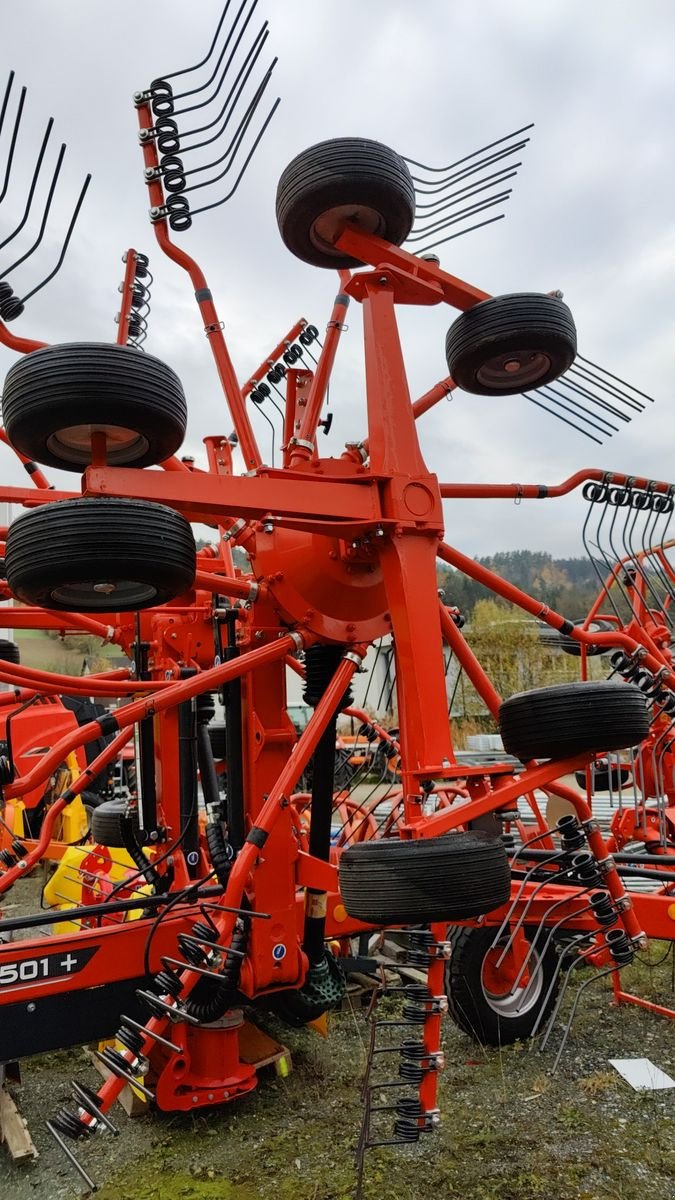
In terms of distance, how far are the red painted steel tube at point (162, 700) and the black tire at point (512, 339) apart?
1.64 m

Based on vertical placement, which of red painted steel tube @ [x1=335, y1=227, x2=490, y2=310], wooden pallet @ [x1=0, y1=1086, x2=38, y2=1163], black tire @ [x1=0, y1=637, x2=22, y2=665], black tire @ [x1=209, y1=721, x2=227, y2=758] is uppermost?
red painted steel tube @ [x1=335, y1=227, x2=490, y2=310]

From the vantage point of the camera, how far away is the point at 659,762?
243 inches

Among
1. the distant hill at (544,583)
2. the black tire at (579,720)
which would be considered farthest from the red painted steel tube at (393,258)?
the distant hill at (544,583)

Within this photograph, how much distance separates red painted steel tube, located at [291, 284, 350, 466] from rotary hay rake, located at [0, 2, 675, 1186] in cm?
2

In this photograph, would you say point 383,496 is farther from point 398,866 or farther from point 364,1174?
point 364,1174

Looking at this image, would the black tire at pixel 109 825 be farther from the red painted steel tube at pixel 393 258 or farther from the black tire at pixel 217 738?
the red painted steel tube at pixel 393 258

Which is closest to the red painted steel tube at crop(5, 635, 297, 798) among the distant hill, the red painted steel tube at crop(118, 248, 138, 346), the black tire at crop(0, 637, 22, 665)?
the black tire at crop(0, 637, 22, 665)

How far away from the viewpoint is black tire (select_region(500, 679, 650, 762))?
3254mm

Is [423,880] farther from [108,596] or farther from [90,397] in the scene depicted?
[90,397]

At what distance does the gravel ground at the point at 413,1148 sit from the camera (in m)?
3.39

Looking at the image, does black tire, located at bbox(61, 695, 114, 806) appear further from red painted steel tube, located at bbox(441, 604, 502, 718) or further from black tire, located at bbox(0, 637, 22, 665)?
red painted steel tube, located at bbox(441, 604, 502, 718)

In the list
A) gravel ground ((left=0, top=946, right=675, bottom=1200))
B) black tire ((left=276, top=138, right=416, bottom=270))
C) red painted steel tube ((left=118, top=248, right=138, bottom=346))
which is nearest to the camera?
gravel ground ((left=0, top=946, right=675, bottom=1200))

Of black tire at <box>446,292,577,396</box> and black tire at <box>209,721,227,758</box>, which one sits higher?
black tire at <box>446,292,577,396</box>

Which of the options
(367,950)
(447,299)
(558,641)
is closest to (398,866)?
(447,299)
